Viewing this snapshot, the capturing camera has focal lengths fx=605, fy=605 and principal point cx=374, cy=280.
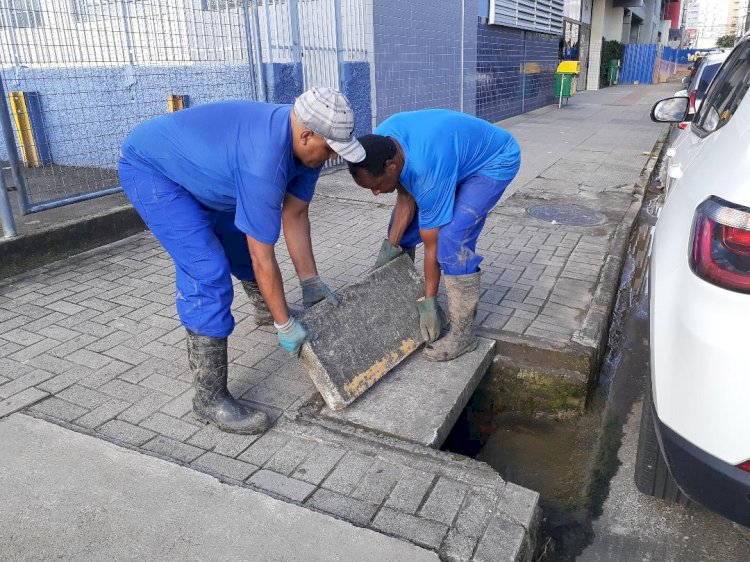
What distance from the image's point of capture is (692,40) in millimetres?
79500

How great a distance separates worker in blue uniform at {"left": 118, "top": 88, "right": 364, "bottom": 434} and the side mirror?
2.71 metres

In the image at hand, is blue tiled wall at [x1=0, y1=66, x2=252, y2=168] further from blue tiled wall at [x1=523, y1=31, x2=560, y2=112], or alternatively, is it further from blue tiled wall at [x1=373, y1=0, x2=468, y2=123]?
blue tiled wall at [x1=523, y1=31, x2=560, y2=112]

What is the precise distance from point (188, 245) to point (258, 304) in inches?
46.6

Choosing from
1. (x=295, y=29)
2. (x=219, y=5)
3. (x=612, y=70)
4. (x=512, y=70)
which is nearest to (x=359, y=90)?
(x=295, y=29)

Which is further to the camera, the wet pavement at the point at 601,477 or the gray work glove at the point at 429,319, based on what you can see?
the gray work glove at the point at 429,319

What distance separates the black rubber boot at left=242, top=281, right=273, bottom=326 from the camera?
3.69 metres

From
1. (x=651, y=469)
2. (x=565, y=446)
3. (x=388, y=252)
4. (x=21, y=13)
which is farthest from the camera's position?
(x=21, y=13)

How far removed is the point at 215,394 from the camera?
2.80 meters

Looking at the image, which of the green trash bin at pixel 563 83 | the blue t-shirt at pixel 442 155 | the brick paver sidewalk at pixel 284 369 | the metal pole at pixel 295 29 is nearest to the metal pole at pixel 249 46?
the metal pole at pixel 295 29

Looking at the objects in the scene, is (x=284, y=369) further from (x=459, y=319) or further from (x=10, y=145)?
(x=10, y=145)

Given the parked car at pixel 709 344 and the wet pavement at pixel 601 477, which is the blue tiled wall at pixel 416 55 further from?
the parked car at pixel 709 344

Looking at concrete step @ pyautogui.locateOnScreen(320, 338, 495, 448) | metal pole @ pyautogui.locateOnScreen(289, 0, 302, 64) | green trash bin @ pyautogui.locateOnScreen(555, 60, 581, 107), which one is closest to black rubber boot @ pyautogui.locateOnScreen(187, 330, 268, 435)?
concrete step @ pyautogui.locateOnScreen(320, 338, 495, 448)

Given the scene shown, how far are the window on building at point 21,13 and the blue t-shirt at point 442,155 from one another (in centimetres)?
401

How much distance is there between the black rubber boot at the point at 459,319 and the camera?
3223 mm
